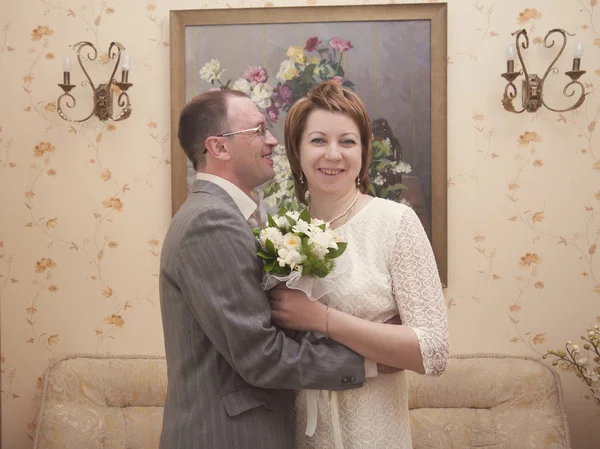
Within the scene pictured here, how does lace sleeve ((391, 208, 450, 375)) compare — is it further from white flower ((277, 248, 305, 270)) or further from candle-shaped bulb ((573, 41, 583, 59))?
candle-shaped bulb ((573, 41, 583, 59))

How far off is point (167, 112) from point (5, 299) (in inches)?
49.5

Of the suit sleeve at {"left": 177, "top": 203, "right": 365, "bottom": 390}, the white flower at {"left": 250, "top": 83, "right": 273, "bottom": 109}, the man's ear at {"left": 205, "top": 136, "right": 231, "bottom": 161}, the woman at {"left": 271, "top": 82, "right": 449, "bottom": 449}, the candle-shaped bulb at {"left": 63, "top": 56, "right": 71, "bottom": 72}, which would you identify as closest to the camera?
the suit sleeve at {"left": 177, "top": 203, "right": 365, "bottom": 390}

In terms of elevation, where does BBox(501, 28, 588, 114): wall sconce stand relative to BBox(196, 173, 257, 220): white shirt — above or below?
above

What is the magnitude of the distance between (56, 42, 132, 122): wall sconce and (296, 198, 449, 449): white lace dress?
1778 mm

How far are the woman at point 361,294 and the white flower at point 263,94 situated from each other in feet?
4.13

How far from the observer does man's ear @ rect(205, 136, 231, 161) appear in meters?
1.88

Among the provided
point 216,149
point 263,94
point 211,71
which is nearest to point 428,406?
point 263,94

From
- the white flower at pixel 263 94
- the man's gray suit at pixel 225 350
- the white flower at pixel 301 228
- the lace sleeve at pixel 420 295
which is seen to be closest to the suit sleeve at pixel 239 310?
the man's gray suit at pixel 225 350

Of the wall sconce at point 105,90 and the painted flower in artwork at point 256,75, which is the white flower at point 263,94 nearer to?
the painted flower in artwork at point 256,75

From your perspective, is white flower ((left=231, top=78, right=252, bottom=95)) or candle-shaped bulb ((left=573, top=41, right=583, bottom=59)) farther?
white flower ((left=231, top=78, right=252, bottom=95))

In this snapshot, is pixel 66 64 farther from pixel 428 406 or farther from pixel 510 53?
pixel 428 406

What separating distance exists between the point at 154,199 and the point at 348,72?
1.13 meters

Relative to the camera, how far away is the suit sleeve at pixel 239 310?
161 centimetres

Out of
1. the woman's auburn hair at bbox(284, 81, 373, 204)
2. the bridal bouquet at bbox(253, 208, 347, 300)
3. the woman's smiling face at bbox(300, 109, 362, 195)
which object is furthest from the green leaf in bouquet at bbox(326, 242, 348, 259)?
the woman's auburn hair at bbox(284, 81, 373, 204)
